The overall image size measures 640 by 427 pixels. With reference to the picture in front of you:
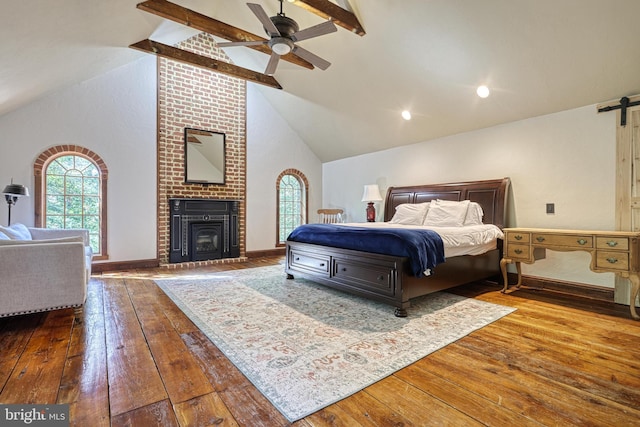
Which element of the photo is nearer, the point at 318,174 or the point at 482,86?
the point at 482,86

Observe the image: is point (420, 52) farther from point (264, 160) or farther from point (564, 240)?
point (264, 160)

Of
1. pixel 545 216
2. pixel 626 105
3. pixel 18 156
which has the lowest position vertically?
pixel 545 216

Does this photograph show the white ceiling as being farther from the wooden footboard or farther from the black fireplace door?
the black fireplace door

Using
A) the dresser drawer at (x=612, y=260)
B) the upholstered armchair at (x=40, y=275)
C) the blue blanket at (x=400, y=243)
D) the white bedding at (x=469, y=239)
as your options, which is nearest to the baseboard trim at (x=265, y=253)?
the blue blanket at (x=400, y=243)

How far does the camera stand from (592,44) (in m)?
2.87

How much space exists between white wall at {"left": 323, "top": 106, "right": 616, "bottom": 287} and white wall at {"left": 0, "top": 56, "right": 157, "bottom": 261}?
191 inches

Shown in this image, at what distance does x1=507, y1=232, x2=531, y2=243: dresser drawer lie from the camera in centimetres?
335

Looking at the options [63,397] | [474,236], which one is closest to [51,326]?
[63,397]

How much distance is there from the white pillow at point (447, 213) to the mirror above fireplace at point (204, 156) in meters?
3.90

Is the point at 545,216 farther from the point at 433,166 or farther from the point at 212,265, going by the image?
the point at 212,265

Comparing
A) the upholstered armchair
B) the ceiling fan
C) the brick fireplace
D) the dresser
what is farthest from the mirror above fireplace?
the dresser

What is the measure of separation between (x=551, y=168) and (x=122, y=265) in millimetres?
6372

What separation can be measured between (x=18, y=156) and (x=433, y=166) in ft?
20.3
